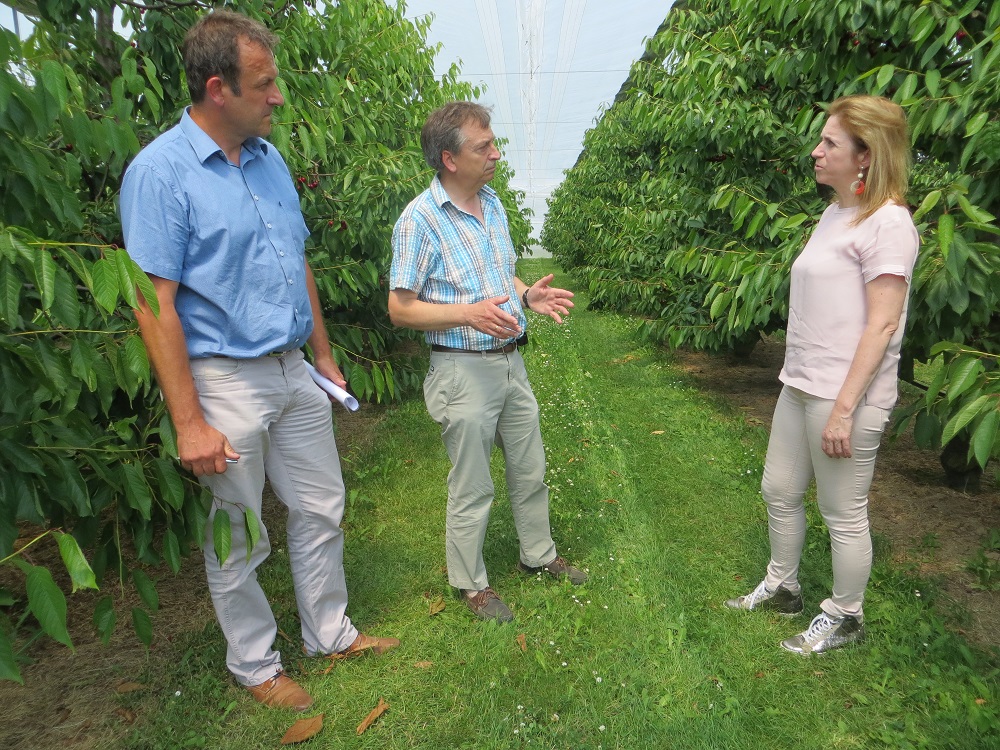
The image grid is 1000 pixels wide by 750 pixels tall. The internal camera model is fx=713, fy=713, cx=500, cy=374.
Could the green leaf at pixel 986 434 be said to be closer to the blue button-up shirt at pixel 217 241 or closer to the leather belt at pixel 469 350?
the leather belt at pixel 469 350

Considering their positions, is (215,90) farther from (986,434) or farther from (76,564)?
(986,434)

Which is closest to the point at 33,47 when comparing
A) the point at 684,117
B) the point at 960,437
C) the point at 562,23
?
the point at 684,117

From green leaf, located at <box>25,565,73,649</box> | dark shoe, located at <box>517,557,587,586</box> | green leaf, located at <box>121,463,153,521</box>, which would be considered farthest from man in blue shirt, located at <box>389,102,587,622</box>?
green leaf, located at <box>25,565,73,649</box>

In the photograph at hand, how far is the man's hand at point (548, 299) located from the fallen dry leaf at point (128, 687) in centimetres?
206

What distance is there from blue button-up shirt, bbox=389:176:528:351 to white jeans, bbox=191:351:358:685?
20.4 inches

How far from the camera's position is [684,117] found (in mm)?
4840

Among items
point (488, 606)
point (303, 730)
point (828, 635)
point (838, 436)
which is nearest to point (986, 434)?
point (838, 436)

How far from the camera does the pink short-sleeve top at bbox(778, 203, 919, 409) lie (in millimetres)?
2271

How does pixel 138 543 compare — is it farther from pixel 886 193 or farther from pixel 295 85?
pixel 886 193

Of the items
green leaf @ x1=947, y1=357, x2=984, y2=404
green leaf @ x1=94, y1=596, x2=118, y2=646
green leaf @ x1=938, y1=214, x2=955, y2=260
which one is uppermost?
green leaf @ x1=938, y1=214, x2=955, y2=260

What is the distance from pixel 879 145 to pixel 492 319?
1369mm

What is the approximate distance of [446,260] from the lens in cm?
270

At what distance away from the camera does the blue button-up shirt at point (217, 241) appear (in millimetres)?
2002

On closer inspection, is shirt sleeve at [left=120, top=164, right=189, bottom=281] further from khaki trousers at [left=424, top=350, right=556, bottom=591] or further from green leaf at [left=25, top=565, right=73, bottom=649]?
khaki trousers at [left=424, top=350, right=556, bottom=591]
